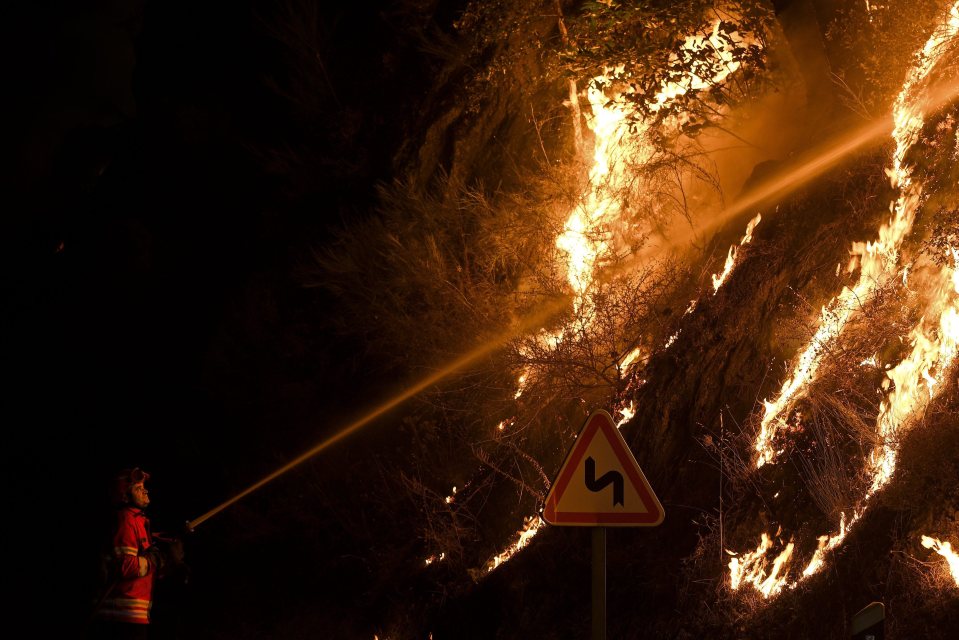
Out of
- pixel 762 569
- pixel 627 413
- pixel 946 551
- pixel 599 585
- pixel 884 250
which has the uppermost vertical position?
pixel 884 250

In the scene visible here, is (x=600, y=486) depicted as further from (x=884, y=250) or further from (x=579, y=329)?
(x=579, y=329)

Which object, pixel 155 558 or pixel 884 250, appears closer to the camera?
pixel 155 558

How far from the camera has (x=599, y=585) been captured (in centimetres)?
514

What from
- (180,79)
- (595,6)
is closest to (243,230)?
(180,79)

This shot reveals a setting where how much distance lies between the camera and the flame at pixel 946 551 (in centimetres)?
644

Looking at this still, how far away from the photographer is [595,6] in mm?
11523

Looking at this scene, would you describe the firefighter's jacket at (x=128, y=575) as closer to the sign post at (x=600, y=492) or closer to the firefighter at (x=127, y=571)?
the firefighter at (x=127, y=571)

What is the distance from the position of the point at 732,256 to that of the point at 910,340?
2639 millimetres

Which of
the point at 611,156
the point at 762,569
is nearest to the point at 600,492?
the point at 762,569

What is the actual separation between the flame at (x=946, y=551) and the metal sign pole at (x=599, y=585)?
3.01 m

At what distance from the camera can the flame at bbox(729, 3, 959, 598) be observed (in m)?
7.61

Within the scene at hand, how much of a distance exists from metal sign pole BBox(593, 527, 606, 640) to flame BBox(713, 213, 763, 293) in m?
5.72

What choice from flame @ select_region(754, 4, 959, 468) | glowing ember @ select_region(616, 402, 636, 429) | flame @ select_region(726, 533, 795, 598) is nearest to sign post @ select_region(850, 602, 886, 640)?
flame @ select_region(726, 533, 795, 598)

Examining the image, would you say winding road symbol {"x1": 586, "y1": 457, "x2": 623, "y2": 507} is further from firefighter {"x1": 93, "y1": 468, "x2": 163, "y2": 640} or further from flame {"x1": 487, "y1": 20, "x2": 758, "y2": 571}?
flame {"x1": 487, "y1": 20, "x2": 758, "y2": 571}
